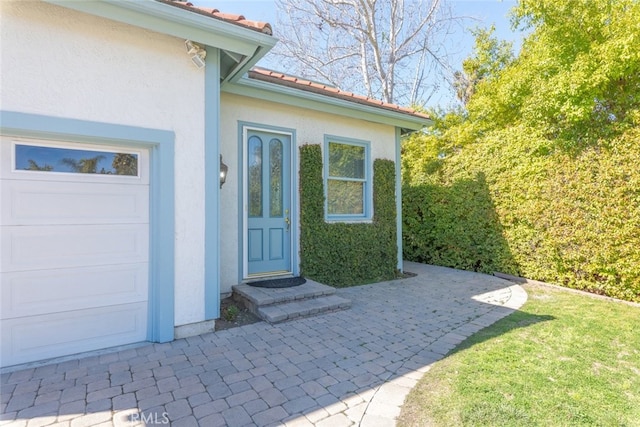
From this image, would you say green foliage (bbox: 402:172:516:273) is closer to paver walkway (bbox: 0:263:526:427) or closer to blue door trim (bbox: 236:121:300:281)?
paver walkway (bbox: 0:263:526:427)

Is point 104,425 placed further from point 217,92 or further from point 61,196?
point 217,92

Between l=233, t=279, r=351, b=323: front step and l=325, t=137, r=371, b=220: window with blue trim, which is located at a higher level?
l=325, t=137, r=371, b=220: window with blue trim

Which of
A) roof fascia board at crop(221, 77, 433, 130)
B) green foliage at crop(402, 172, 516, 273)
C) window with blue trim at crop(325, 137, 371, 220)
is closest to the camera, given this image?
roof fascia board at crop(221, 77, 433, 130)

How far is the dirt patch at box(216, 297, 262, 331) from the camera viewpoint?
442cm

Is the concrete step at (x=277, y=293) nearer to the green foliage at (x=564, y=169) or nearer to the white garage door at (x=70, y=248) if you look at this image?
the white garage door at (x=70, y=248)

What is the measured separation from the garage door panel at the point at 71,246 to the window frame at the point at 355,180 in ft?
12.0

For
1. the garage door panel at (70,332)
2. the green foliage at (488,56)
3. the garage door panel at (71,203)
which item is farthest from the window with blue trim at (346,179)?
the green foliage at (488,56)

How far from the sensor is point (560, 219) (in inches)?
241

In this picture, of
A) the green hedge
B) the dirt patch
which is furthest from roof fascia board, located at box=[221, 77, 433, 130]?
the dirt patch

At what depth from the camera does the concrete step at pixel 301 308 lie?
14.7 feet

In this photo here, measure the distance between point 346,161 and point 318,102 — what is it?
1.48 m

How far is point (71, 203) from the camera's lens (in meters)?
3.51

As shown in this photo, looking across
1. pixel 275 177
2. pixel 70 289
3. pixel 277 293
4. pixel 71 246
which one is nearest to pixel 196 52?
pixel 275 177

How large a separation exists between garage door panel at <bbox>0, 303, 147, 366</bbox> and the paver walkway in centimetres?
21
